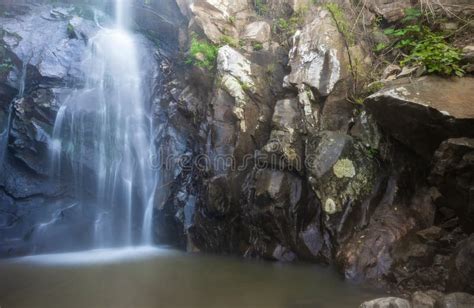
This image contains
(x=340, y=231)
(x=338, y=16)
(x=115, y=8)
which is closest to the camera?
(x=340, y=231)

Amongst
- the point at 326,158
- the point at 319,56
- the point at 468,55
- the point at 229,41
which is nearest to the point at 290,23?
the point at 229,41

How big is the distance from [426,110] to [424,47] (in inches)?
58.2

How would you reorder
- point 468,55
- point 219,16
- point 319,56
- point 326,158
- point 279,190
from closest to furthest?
1. point 468,55
2. point 326,158
3. point 279,190
4. point 319,56
5. point 219,16

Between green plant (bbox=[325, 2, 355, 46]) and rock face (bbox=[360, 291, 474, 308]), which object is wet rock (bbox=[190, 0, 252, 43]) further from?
rock face (bbox=[360, 291, 474, 308])

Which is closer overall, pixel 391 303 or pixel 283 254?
pixel 391 303

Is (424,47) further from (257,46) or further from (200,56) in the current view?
(200,56)

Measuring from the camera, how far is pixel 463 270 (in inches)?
147

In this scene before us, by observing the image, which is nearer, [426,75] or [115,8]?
[426,75]

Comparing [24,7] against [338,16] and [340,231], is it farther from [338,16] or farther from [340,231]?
[340,231]

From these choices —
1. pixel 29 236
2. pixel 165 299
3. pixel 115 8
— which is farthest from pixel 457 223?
pixel 115 8

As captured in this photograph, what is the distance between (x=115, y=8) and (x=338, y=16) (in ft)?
29.6

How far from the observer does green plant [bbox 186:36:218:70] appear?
8648 millimetres

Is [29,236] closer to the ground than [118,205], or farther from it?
closer to the ground

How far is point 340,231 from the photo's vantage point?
221 inches
